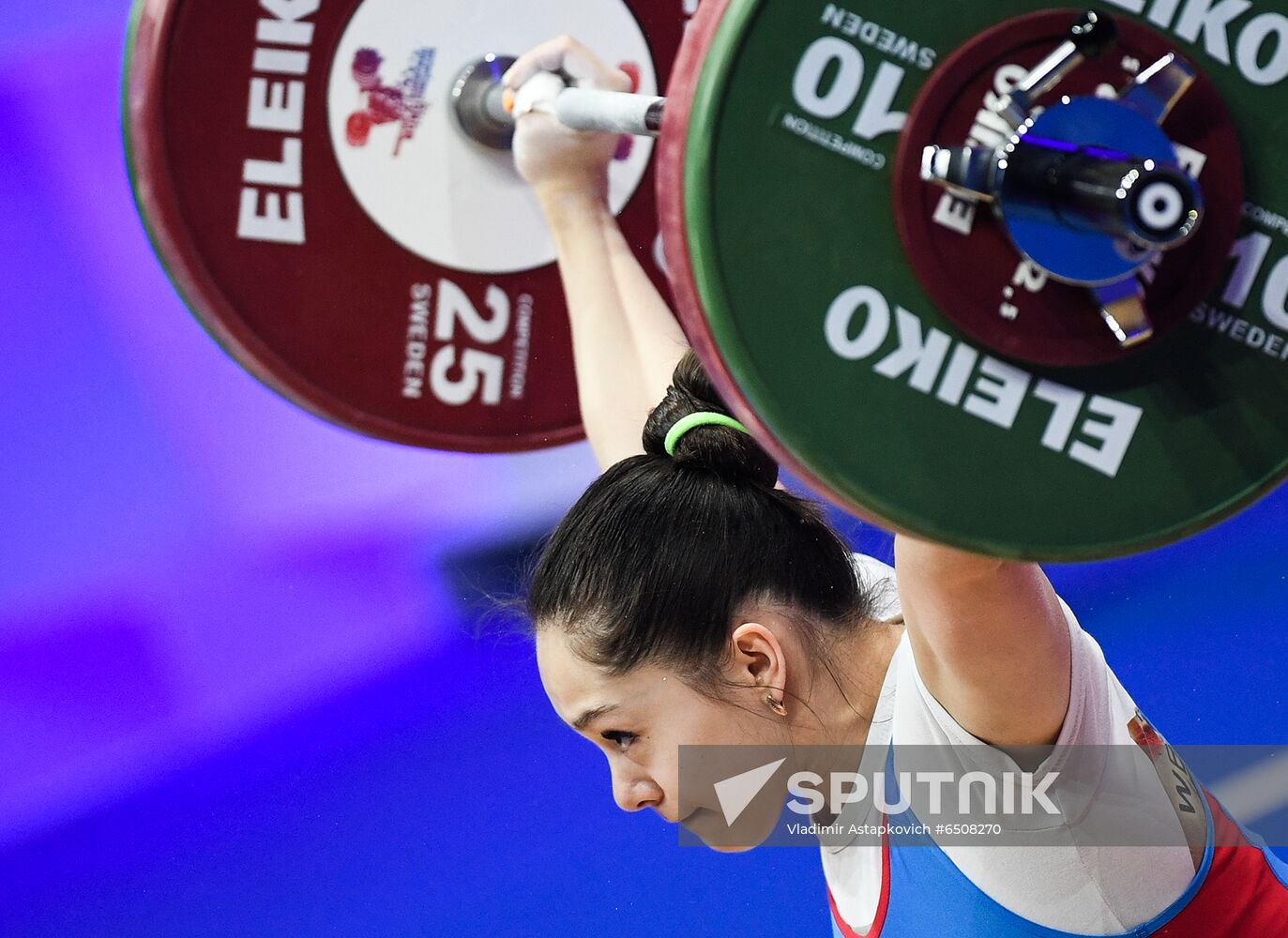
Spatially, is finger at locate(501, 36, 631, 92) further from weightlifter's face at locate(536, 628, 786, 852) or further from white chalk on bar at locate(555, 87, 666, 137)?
weightlifter's face at locate(536, 628, 786, 852)

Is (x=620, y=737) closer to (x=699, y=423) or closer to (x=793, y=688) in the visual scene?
(x=793, y=688)

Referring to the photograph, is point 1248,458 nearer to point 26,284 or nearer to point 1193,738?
point 1193,738

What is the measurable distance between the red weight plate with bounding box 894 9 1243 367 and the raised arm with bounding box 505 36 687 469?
0.71 meters

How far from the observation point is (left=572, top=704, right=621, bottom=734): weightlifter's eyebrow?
1290mm

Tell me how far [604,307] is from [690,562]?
0.37 m

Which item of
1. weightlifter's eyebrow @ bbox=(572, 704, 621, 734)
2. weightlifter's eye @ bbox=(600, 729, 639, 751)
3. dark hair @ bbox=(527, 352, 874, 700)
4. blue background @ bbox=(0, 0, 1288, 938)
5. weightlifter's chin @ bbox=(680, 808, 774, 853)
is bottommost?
blue background @ bbox=(0, 0, 1288, 938)

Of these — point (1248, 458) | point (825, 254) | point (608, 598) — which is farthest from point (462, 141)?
point (1248, 458)

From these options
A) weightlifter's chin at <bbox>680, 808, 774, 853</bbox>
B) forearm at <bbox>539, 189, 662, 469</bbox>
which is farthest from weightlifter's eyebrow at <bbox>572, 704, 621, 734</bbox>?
forearm at <bbox>539, 189, 662, 469</bbox>

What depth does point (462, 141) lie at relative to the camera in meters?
1.61

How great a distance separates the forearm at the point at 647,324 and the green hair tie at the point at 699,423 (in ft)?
0.71

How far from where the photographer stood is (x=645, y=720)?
1.29m

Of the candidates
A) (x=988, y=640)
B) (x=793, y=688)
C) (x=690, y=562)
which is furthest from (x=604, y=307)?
(x=988, y=640)

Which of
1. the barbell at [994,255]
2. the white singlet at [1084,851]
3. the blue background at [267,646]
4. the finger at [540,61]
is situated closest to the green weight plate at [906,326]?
the barbell at [994,255]

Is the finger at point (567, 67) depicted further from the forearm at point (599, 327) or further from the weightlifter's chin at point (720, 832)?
the weightlifter's chin at point (720, 832)
